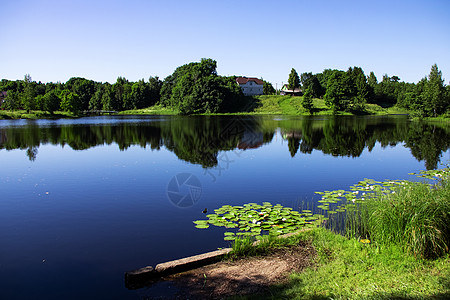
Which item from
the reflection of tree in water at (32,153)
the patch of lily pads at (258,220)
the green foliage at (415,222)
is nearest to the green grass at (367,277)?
the green foliage at (415,222)

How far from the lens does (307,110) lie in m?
87.9

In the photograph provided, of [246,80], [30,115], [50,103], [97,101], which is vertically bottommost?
[30,115]

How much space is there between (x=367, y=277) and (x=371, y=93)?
118m

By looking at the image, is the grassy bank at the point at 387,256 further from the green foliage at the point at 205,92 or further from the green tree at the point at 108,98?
the green tree at the point at 108,98

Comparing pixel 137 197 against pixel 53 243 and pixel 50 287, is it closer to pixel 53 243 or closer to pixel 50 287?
pixel 53 243

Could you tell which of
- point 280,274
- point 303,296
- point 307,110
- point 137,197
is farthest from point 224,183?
point 307,110

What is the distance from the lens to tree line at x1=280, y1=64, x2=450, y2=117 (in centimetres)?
6147

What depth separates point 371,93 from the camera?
365ft

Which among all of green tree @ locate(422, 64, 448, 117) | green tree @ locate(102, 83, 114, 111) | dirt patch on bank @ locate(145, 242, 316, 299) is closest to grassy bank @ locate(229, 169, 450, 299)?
dirt patch on bank @ locate(145, 242, 316, 299)

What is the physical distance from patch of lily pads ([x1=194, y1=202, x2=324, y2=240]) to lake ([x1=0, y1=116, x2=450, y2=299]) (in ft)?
1.58

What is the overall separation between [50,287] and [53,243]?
7.67 feet

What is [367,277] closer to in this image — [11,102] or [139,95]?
[11,102]

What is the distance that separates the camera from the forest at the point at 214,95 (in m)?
67.7

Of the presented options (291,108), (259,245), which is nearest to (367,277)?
(259,245)
